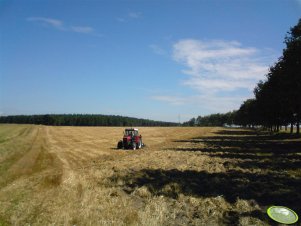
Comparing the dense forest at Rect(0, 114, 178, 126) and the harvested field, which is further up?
the dense forest at Rect(0, 114, 178, 126)

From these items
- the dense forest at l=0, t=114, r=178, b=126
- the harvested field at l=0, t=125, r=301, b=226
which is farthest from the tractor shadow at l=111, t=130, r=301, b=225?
the dense forest at l=0, t=114, r=178, b=126

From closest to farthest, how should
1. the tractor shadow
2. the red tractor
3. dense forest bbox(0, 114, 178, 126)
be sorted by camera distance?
the tractor shadow
the red tractor
dense forest bbox(0, 114, 178, 126)

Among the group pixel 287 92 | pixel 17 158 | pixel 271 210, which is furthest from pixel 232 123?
pixel 271 210

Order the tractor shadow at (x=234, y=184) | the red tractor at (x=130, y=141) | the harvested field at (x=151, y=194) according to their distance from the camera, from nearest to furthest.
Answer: the harvested field at (x=151, y=194) < the tractor shadow at (x=234, y=184) < the red tractor at (x=130, y=141)

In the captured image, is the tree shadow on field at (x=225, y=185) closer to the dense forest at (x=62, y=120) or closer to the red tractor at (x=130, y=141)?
the red tractor at (x=130, y=141)

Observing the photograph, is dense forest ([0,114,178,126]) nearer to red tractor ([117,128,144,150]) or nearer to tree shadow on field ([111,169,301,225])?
red tractor ([117,128,144,150])

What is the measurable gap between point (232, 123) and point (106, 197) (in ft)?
618

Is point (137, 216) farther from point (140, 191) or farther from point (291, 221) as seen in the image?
point (291, 221)

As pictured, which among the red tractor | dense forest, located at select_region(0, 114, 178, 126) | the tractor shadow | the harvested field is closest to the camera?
the harvested field

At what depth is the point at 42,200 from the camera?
13.6 m

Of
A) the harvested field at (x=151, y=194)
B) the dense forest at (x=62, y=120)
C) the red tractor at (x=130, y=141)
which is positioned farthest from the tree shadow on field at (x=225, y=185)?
the dense forest at (x=62, y=120)

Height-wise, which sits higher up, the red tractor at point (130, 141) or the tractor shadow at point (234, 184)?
the red tractor at point (130, 141)

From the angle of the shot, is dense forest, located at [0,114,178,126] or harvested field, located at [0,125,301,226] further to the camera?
dense forest, located at [0,114,178,126]

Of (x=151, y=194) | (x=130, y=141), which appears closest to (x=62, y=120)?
(x=130, y=141)
